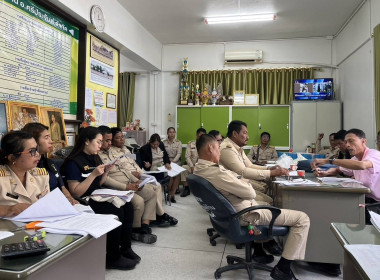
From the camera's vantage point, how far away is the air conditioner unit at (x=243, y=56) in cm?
645

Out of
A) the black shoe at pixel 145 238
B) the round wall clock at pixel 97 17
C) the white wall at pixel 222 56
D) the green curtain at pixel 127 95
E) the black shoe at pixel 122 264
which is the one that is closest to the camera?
the black shoe at pixel 122 264

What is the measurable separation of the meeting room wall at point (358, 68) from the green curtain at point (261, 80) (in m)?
0.76

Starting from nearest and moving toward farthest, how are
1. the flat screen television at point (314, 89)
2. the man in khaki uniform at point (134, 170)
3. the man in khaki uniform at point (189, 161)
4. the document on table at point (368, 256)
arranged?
the document on table at point (368, 256), the man in khaki uniform at point (134, 170), the man in khaki uniform at point (189, 161), the flat screen television at point (314, 89)

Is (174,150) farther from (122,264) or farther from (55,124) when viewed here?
(122,264)

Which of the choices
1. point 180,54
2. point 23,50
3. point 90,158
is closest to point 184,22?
point 180,54

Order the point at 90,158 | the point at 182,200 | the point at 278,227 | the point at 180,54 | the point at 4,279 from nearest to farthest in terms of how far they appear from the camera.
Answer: the point at 4,279 < the point at 278,227 < the point at 90,158 < the point at 182,200 < the point at 180,54

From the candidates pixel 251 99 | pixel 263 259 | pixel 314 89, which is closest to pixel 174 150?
pixel 251 99

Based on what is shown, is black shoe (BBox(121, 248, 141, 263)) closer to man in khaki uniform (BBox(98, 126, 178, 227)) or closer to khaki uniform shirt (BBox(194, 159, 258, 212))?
man in khaki uniform (BBox(98, 126, 178, 227))

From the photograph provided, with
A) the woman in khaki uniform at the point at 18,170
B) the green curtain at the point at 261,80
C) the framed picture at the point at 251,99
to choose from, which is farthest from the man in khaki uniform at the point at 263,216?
the green curtain at the point at 261,80

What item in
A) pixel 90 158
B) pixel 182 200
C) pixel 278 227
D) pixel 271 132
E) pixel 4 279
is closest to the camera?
pixel 4 279

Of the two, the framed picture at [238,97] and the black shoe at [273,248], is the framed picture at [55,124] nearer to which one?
the black shoe at [273,248]

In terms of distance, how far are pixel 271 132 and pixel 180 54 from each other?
9.34 ft

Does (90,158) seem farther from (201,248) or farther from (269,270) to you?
(269,270)

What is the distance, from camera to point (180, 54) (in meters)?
6.97
